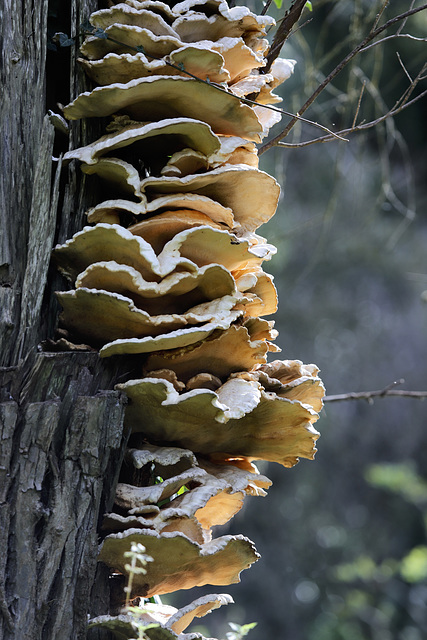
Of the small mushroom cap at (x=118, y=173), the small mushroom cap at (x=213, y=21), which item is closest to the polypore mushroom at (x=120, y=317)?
the small mushroom cap at (x=118, y=173)

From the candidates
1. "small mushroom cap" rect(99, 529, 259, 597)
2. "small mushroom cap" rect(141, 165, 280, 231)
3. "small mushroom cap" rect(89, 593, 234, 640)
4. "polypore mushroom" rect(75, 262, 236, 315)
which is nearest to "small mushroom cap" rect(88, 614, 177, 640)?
"small mushroom cap" rect(89, 593, 234, 640)

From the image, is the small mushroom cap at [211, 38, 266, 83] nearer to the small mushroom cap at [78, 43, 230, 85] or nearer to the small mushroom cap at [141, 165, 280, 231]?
the small mushroom cap at [78, 43, 230, 85]

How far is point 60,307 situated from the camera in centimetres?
156

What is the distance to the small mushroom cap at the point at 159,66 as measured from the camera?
1.51 meters

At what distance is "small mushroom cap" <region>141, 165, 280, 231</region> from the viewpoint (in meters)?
1.56

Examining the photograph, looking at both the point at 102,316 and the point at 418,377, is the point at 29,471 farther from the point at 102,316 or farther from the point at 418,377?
the point at 418,377

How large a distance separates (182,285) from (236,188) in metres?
0.32

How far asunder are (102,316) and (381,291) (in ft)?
33.8

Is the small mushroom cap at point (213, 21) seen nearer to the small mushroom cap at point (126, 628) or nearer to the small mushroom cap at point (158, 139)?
the small mushroom cap at point (158, 139)

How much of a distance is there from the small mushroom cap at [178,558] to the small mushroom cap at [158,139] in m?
0.83

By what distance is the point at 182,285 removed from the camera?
4.91 ft

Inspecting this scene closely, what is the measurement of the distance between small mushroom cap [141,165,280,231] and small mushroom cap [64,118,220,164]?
8 centimetres

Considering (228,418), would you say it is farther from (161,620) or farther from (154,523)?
(161,620)

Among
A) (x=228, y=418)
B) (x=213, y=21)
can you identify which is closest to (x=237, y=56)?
(x=213, y=21)
